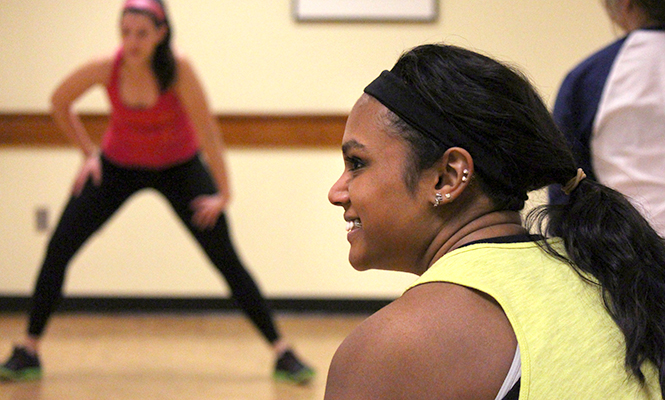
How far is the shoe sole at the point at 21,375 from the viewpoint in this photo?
9.77 feet

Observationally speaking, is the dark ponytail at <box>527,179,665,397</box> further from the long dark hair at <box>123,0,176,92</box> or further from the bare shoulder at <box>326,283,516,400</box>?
the long dark hair at <box>123,0,176,92</box>

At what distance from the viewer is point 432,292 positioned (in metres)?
0.77

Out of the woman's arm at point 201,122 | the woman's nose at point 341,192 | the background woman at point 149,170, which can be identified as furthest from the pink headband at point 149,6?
the woman's nose at point 341,192

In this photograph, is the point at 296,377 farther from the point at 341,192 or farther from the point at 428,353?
the point at 428,353

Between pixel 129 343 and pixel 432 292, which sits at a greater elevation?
pixel 432 292

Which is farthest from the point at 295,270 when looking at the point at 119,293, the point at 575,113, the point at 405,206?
the point at 405,206

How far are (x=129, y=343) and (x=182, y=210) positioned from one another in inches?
39.7

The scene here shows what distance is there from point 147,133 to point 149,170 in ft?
0.48

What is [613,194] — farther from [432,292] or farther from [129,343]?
[129,343]

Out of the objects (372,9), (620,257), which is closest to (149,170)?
(372,9)

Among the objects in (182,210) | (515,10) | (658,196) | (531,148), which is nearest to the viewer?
(531,148)

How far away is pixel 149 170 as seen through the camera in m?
3.04

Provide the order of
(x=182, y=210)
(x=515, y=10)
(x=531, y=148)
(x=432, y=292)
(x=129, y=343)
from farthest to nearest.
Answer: (x=515, y=10) → (x=129, y=343) → (x=182, y=210) → (x=531, y=148) → (x=432, y=292)

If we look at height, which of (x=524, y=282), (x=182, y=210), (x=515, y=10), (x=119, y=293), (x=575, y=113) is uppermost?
(x=524, y=282)
